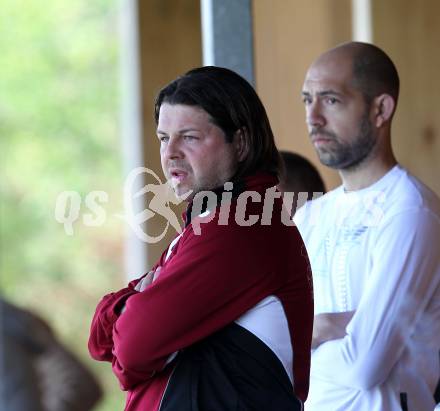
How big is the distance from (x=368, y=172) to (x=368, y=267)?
12.1 inches

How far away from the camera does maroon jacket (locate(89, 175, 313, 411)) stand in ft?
6.15

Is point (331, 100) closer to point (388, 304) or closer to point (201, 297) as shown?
point (388, 304)

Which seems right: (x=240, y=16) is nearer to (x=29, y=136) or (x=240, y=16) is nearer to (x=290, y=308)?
(x=290, y=308)

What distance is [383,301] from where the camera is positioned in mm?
2516

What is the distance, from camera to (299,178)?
3.26 metres

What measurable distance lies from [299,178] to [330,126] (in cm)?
42

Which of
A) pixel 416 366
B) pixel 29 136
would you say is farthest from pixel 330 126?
pixel 29 136

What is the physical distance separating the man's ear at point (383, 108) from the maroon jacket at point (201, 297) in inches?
39.1

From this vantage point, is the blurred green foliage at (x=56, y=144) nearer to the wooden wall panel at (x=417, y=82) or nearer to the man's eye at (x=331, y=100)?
the wooden wall panel at (x=417, y=82)

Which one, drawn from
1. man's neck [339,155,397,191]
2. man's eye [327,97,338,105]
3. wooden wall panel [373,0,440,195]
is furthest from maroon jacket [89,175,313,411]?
wooden wall panel [373,0,440,195]

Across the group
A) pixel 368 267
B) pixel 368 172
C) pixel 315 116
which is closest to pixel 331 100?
pixel 315 116

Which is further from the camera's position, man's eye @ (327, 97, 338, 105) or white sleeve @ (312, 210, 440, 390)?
man's eye @ (327, 97, 338, 105)

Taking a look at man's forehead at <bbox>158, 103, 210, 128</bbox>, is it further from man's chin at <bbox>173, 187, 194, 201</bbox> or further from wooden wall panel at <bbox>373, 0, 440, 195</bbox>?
wooden wall panel at <bbox>373, 0, 440, 195</bbox>

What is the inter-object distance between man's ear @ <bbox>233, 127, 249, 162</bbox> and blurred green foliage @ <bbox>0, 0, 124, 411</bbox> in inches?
153
